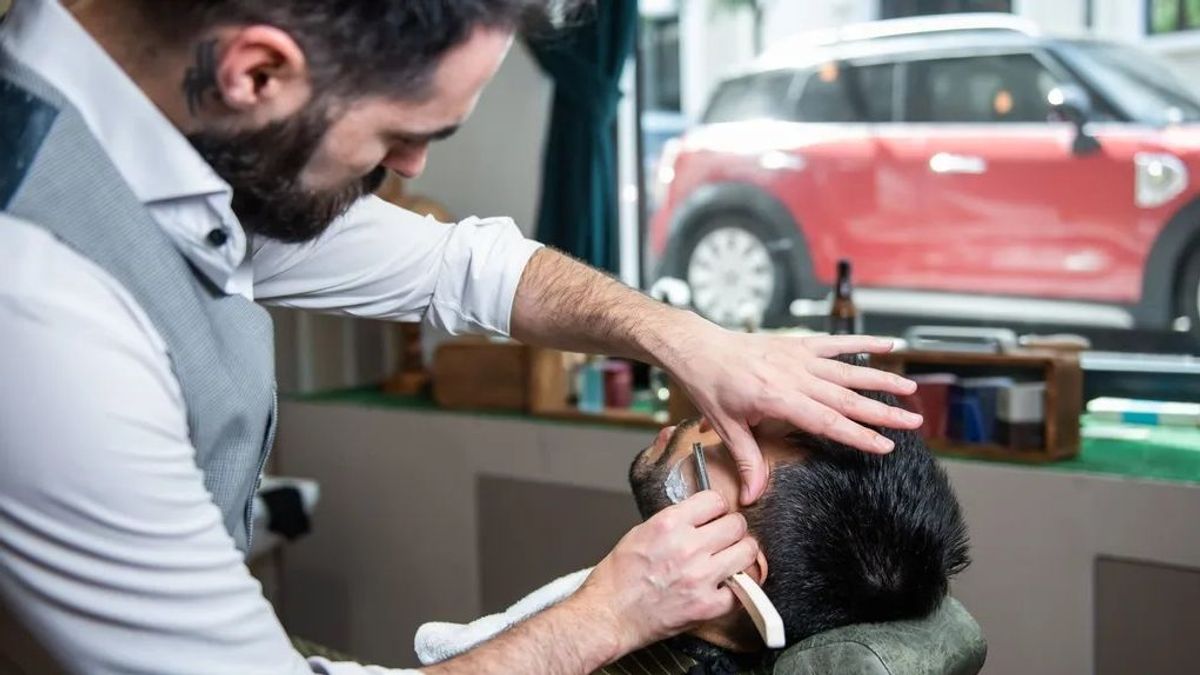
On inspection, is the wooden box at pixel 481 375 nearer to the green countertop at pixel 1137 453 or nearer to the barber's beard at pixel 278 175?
the green countertop at pixel 1137 453

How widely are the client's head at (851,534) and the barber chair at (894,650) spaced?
0.03 meters

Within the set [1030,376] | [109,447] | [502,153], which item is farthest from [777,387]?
[502,153]

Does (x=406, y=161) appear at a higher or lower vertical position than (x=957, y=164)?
lower

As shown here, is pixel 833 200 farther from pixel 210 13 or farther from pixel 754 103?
pixel 210 13

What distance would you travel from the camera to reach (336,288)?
168cm

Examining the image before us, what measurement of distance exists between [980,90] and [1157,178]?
1.47 ft

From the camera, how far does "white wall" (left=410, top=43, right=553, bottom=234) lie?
354 centimetres

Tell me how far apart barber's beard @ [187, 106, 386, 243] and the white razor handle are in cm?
60

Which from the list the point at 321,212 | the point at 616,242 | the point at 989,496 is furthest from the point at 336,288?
the point at 616,242

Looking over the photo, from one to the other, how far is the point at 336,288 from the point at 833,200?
5.98 ft

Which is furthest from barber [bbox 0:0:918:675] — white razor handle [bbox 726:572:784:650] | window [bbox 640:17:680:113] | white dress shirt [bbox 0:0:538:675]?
window [bbox 640:17:680:113]

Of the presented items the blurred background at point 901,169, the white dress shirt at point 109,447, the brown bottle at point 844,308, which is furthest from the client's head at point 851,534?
the blurred background at point 901,169

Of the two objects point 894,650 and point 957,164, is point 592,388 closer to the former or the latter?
point 957,164

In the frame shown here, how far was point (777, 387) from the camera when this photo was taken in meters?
1.44
